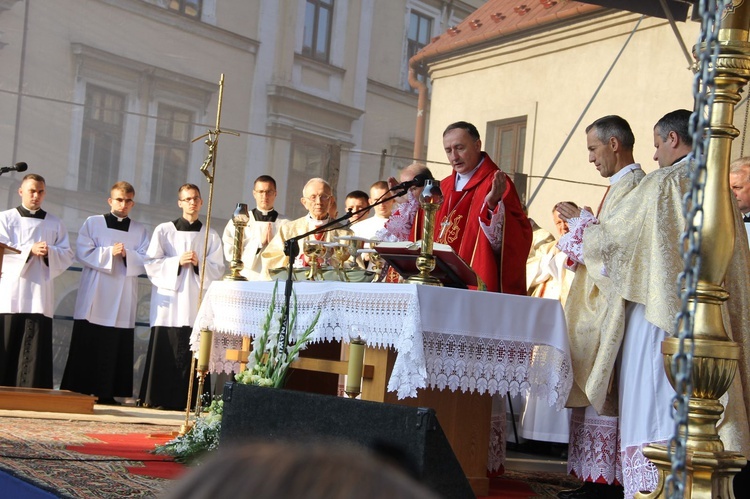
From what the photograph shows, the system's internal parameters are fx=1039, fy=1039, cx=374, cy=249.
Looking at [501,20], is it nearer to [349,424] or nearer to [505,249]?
[505,249]

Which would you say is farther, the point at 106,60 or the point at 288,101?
the point at 288,101

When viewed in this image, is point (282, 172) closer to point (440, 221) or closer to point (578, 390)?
point (440, 221)

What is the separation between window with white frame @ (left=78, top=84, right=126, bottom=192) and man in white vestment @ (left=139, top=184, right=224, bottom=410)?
5319mm

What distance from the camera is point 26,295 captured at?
9359 millimetres

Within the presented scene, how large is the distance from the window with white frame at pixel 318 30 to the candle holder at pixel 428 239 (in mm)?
12476

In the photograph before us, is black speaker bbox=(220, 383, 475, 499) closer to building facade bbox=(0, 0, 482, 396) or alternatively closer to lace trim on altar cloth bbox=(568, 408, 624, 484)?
lace trim on altar cloth bbox=(568, 408, 624, 484)

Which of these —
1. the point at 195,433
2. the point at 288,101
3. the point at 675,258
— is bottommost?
the point at 195,433

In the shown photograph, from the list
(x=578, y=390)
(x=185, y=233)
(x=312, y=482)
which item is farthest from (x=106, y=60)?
(x=312, y=482)

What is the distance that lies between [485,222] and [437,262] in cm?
87

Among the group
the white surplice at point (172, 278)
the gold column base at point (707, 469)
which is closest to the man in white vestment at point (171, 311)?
the white surplice at point (172, 278)

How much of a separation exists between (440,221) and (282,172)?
33.7 ft

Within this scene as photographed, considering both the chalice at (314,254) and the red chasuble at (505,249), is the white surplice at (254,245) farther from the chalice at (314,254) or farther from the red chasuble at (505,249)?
the red chasuble at (505,249)

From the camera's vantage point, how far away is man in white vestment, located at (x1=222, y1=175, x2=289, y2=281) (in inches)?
371

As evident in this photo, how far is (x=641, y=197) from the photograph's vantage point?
186 inches
